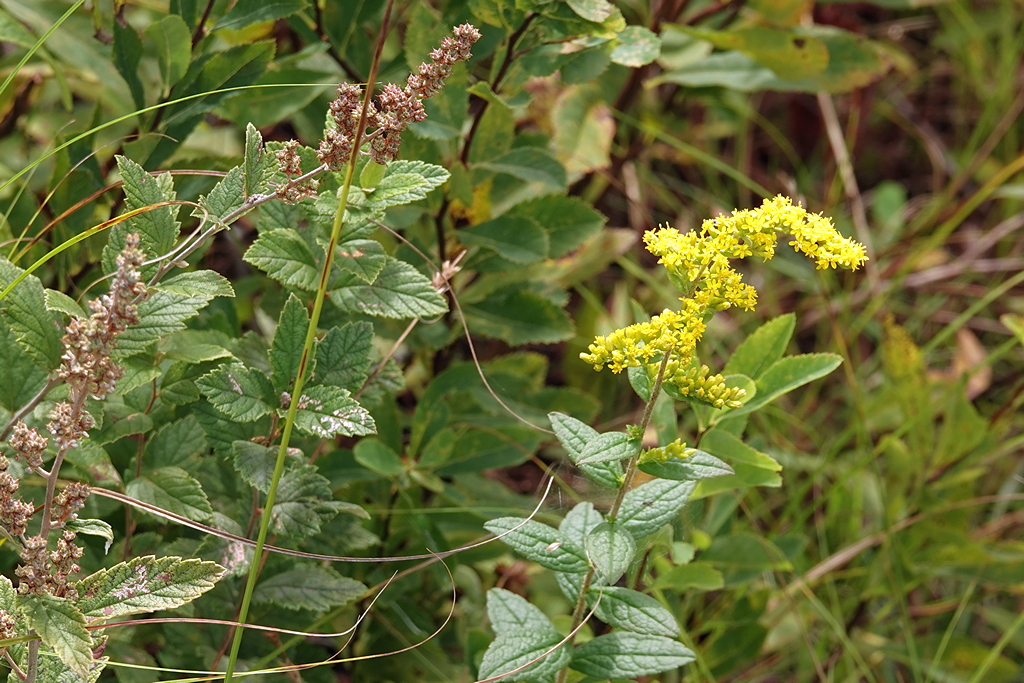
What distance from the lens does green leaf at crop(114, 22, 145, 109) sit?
4.83ft

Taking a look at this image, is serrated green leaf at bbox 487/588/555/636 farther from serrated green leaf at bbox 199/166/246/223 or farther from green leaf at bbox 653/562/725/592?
serrated green leaf at bbox 199/166/246/223

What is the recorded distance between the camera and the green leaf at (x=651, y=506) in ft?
3.70

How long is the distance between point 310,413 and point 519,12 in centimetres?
73

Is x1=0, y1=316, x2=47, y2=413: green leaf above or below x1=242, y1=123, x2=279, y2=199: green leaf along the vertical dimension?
below

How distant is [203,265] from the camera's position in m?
1.75

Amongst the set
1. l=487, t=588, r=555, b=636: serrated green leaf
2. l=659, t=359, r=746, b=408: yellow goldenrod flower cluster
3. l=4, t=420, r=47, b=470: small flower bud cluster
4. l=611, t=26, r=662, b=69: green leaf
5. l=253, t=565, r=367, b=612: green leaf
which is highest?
l=611, t=26, r=662, b=69: green leaf

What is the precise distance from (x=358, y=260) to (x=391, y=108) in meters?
0.20

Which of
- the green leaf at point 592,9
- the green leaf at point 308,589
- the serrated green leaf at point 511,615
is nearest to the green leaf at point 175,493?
the green leaf at point 308,589

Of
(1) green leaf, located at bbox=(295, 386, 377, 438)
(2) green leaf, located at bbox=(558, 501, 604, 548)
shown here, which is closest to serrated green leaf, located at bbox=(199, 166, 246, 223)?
(1) green leaf, located at bbox=(295, 386, 377, 438)

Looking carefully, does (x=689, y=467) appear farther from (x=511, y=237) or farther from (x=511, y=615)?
(x=511, y=237)

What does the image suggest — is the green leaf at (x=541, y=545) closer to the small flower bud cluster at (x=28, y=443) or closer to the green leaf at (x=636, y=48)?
the small flower bud cluster at (x=28, y=443)

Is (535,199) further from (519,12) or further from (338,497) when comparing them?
(338,497)

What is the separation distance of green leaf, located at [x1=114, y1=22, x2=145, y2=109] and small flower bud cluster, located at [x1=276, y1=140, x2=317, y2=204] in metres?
0.51

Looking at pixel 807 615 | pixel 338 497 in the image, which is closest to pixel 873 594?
pixel 807 615
